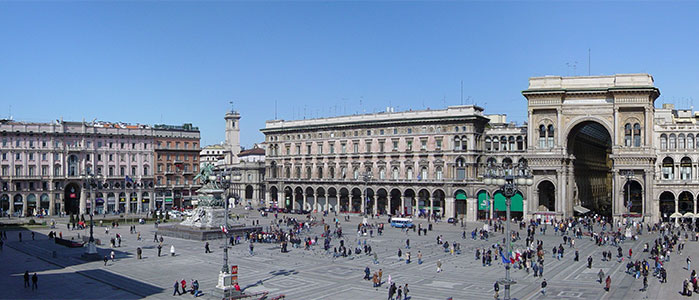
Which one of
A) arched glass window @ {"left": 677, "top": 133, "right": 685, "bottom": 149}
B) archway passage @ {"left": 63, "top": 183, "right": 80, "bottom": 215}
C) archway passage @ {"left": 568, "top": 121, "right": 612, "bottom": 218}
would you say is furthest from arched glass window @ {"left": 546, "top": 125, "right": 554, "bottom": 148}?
archway passage @ {"left": 63, "top": 183, "right": 80, "bottom": 215}

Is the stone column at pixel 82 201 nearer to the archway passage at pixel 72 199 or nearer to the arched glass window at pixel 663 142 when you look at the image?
the archway passage at pixel 72 199

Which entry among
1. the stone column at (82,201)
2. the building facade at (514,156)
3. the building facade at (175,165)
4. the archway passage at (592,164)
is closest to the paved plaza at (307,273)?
the building facade at (514,156)

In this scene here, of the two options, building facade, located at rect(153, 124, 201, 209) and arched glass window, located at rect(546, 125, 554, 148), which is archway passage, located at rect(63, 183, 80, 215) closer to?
building facade, located at rect(153, 124, 201, 209)

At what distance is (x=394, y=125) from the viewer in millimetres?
92938

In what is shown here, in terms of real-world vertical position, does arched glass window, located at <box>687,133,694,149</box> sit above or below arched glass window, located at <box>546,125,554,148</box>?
below

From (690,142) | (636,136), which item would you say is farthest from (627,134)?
(690,142)

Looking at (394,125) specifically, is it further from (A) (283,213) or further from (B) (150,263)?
(B) (150,263)

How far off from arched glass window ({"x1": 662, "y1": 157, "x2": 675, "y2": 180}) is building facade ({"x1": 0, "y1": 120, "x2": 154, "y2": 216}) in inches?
2761

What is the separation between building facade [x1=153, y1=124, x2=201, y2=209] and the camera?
10738cm

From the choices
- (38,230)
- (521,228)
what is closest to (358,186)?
(521,228)

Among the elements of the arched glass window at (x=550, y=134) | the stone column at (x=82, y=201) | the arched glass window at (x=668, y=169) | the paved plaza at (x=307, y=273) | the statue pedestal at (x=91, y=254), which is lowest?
the paved plaza at (x=307, y=273)

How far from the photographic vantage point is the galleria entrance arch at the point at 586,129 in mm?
72250

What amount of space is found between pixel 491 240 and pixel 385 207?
35.1 metres

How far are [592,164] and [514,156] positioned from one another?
1796 cm
